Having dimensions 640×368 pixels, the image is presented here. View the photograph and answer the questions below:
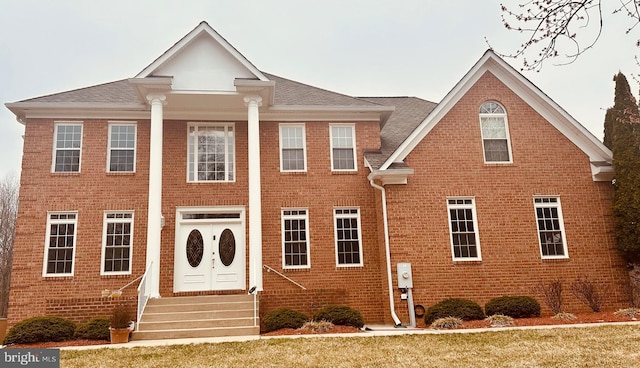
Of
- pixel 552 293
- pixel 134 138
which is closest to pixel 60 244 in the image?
pixel 134 138

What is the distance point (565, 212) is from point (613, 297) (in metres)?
2.77

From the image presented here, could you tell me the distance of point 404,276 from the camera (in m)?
13.7

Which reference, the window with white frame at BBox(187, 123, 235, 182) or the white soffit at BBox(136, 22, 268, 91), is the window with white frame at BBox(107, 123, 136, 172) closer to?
the window with white frame at BBox(187, 123, 235, 182)

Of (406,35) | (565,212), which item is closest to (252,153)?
(406,35)

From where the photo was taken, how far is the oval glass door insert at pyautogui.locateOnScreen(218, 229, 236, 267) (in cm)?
1513

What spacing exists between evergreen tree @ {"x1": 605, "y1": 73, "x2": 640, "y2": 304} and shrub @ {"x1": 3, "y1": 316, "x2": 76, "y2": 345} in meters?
15.3

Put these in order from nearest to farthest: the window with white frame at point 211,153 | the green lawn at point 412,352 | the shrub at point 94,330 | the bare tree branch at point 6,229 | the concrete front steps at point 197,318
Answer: the green lawn at point 412,352, the concrete front steps at point 197,318, the shrub at point 94,330, the window with white frame at point 211,153, the bare tree branch at point 6,229

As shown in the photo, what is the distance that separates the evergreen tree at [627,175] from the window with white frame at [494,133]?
121 inches

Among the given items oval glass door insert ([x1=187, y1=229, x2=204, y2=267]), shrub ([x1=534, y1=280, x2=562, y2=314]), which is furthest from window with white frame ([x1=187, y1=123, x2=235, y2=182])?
shrub ([x1=534, y1=280, x2=562, y2=314])

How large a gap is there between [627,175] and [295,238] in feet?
33.0

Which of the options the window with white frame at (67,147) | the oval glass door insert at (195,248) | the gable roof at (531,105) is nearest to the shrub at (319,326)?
the oval glass door insert at (195,248)

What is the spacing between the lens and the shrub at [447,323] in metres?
11.8

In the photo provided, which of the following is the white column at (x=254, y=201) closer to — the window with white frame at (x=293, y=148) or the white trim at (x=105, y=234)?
the window with white frame at (x=293, y=148)

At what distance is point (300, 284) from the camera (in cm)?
1492
